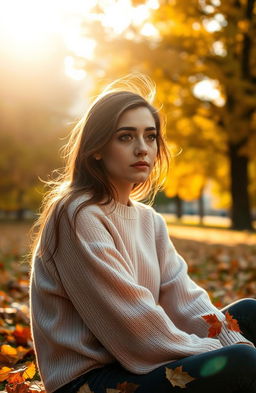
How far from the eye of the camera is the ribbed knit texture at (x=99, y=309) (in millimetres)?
2092

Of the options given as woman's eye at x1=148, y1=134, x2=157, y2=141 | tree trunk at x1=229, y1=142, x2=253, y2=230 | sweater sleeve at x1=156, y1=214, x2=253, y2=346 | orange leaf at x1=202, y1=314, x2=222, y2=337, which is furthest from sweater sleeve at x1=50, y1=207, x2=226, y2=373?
tree trunk at x1=229, y1=142, x2=253, y2=230

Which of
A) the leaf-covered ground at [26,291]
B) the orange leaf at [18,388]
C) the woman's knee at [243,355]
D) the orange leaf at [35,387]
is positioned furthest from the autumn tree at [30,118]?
the woman's knee at [243,355]

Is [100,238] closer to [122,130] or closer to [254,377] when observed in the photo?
[122,130]

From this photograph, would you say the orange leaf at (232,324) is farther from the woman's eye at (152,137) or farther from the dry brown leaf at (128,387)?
the woman's eye at (152,137)

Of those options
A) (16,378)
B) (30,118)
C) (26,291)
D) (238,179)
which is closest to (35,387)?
(16,378)

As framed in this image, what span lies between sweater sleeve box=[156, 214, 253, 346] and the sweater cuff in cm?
6

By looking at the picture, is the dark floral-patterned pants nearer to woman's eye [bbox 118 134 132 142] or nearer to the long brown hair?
the long brown hair

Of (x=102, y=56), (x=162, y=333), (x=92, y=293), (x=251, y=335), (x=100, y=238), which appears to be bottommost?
(x=251, y=335)

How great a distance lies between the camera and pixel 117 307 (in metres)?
2.09

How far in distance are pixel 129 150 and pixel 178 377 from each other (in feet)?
3.10

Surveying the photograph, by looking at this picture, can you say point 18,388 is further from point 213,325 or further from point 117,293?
point 213,325

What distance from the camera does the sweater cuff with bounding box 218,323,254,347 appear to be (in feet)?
7.86

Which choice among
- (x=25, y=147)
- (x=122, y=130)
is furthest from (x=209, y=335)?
(x=25, y=147)

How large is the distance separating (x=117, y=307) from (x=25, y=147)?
19.4 metres
